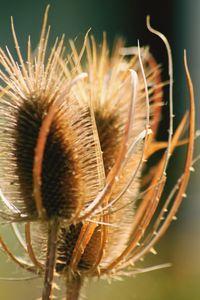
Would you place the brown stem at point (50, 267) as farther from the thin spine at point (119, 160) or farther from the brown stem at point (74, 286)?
the brown stem at point (74, 286)

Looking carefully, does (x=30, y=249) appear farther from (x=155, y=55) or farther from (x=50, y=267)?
(x=155, y=55)

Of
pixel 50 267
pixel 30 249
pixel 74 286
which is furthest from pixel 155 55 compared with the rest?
pixel 50 267

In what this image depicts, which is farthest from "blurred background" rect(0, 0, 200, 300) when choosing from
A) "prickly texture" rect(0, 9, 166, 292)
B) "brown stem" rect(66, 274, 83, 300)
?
"prickly texture" rect(0, 9, 166, 292)

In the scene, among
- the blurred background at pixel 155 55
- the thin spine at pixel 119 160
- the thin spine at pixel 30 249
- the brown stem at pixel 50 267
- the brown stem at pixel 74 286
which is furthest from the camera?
the blurred background at pixel 155 55

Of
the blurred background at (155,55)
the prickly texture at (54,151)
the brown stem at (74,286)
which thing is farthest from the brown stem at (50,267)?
the blurred background at (155,55)

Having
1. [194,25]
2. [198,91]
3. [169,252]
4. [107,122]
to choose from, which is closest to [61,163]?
[107,122]

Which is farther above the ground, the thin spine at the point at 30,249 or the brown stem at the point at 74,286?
the thin spine at the point at 30,249

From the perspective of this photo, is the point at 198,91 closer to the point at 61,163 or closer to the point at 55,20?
the point at 55,20
